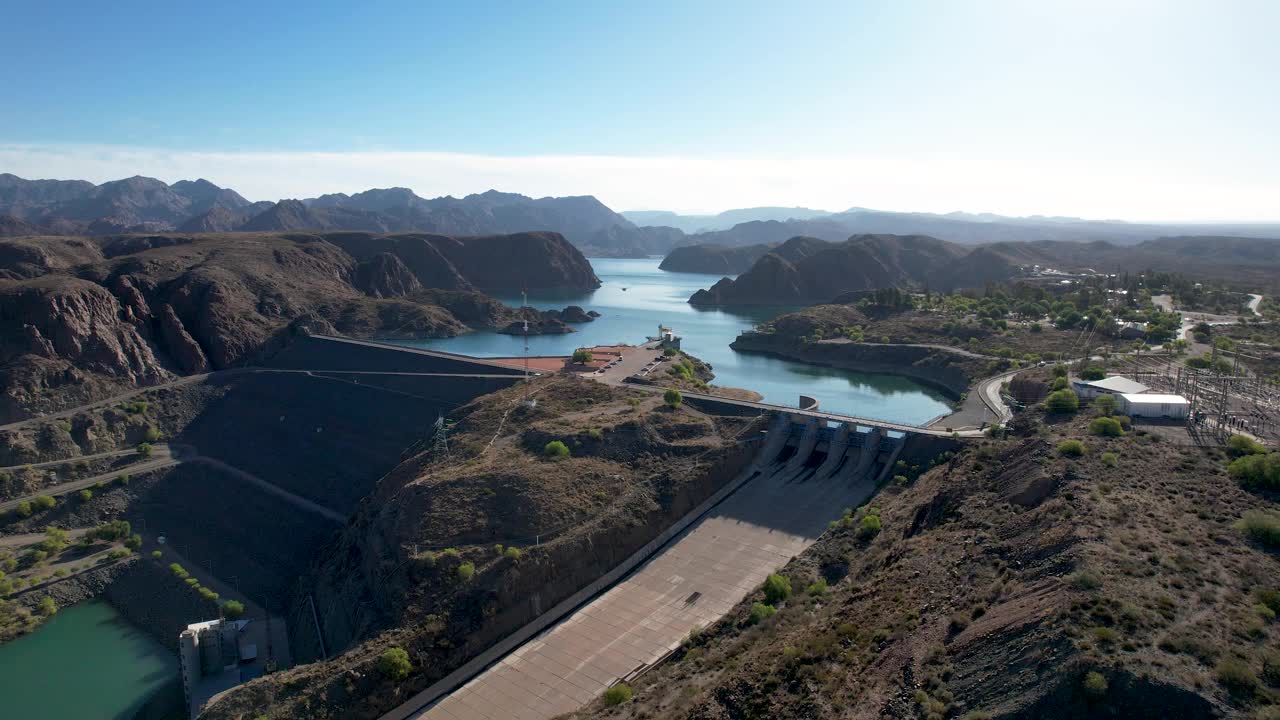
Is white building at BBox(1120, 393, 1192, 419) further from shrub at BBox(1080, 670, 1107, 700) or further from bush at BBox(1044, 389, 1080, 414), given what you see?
shrub at BBox(1080, 670, 1107, 700)

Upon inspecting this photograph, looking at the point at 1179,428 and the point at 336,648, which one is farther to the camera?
the point at 1179,428

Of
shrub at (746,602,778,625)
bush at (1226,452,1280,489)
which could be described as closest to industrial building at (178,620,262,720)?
shrub at (746,602,778,625)

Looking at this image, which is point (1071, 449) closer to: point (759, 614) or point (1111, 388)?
point (1111, 388)

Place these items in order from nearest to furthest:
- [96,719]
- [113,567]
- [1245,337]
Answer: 1. [96,719]
2. [113,567]
3. [1245,337]

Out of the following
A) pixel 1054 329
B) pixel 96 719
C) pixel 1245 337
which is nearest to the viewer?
pixel 96 719

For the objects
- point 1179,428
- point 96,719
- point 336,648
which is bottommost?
point 96,719

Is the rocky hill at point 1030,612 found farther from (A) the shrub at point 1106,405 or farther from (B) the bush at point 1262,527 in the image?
(A) the shrub at point 1106,405

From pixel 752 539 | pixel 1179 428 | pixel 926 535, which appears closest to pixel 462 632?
pixel 752 539

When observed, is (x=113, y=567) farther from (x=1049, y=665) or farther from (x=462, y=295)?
(x=462, y=295)

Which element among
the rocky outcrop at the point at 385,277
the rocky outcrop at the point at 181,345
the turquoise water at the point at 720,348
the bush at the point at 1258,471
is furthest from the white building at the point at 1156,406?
the rocky outcrop at the point at 385,277
